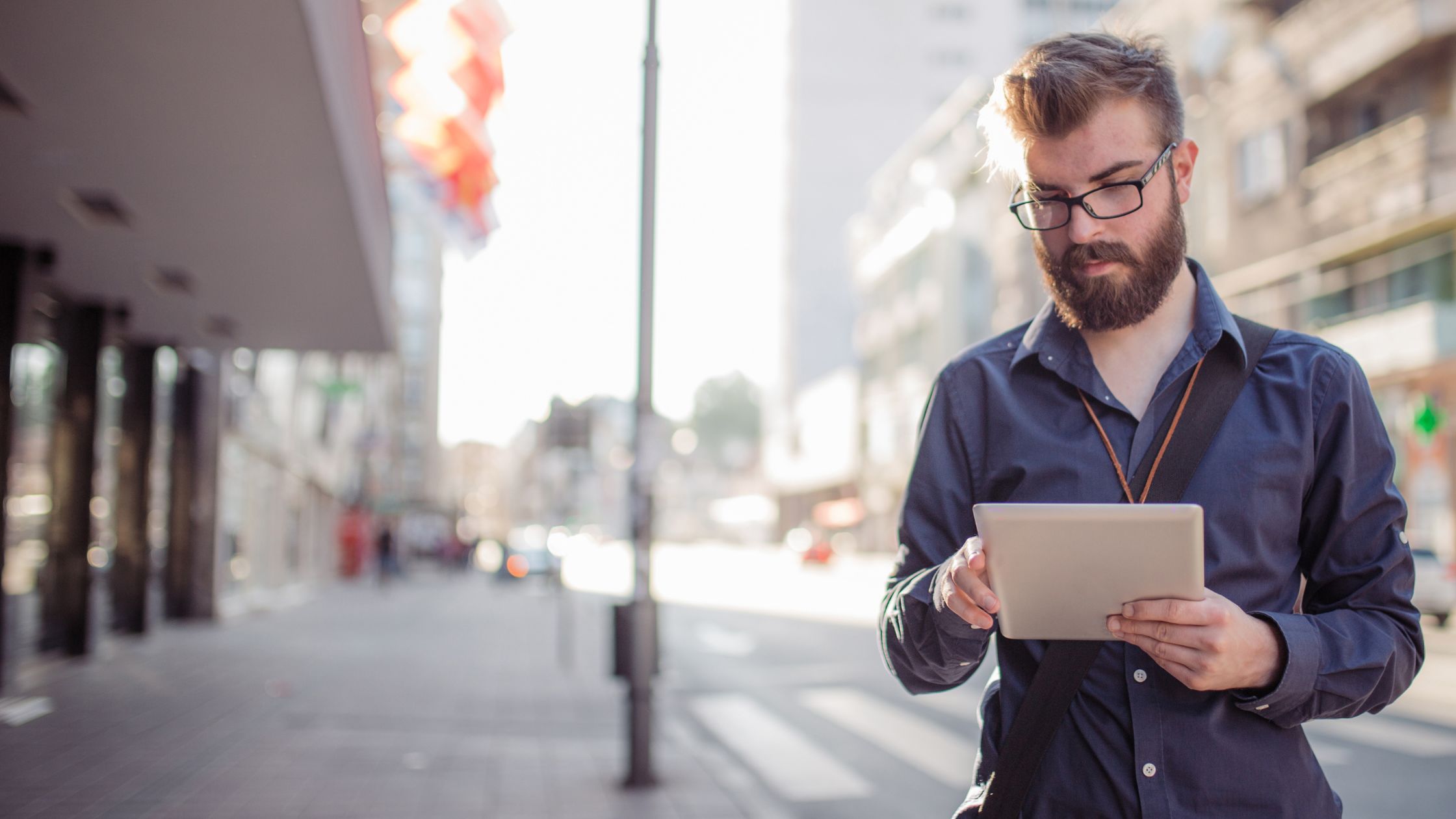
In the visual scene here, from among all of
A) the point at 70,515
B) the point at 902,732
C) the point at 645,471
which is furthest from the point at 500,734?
the point at 70,515

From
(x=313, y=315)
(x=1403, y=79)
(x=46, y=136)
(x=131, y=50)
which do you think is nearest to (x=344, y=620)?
(x=313, y=315)

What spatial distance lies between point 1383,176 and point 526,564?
88.0ft

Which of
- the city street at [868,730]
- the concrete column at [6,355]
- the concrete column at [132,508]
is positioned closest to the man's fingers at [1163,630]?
the city street at [868,730]

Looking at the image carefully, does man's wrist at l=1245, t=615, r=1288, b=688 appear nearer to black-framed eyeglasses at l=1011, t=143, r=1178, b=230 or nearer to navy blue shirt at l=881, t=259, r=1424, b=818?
navy blue shirt at l=881, t=259, r=1424, b=818

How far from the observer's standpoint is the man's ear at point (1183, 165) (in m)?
2.05

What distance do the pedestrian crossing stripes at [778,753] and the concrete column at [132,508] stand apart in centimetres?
790

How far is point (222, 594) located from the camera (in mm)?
19219

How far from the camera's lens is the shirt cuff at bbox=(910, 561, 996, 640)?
1.90m

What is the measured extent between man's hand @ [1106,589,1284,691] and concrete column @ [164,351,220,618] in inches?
689

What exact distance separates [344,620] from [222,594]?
2013mm

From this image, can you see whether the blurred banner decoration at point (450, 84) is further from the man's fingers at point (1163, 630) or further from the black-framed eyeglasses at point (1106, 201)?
the man's fingers at point (1163, 630)

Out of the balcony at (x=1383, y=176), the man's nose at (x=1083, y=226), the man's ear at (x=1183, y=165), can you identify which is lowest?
the man's nose at (x=1083, y=226)

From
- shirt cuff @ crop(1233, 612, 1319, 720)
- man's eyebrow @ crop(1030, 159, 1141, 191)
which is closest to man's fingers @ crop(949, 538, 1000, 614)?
shirt cuff @ crop(1233, 612, 1319, 720)

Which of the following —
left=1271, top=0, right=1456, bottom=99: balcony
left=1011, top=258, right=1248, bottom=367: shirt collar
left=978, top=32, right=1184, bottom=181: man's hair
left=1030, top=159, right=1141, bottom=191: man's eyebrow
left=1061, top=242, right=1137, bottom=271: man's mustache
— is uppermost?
left=1271, top=0, right=1456, bottom=99: balcony
